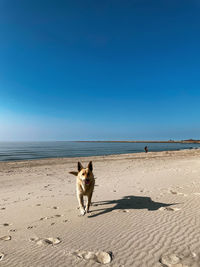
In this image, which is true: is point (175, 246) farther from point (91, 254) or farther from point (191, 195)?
point (191, 195)

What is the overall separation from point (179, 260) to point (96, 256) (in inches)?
56.1

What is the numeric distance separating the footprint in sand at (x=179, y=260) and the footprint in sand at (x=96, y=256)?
916 millimetres

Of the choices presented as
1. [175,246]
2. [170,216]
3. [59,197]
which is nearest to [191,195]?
[170,216]

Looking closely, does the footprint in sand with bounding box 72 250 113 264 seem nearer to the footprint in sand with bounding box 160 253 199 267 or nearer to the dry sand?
the dry sand

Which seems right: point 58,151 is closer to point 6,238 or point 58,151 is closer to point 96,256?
point 6,238

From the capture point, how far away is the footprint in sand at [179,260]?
261cm

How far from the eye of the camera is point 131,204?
6.05 meters

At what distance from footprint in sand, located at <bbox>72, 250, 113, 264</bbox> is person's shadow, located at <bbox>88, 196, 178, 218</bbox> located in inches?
80.4

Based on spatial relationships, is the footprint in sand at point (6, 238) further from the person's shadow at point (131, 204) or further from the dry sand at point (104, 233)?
the person's shadow at point (131, 204)

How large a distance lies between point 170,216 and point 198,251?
176 cm

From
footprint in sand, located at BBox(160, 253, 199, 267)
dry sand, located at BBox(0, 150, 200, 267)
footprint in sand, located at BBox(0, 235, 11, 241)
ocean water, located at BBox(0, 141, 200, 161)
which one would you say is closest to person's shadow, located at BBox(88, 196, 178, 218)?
dry sand, located at BBox(0, 150, 200, 267)

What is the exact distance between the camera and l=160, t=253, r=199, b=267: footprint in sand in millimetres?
2611

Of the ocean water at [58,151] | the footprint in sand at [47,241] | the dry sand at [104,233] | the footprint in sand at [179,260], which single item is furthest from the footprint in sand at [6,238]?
the ocean water at [58,151]

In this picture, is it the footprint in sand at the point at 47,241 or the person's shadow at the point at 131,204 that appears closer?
the footprint in sand at the point at 47,241
